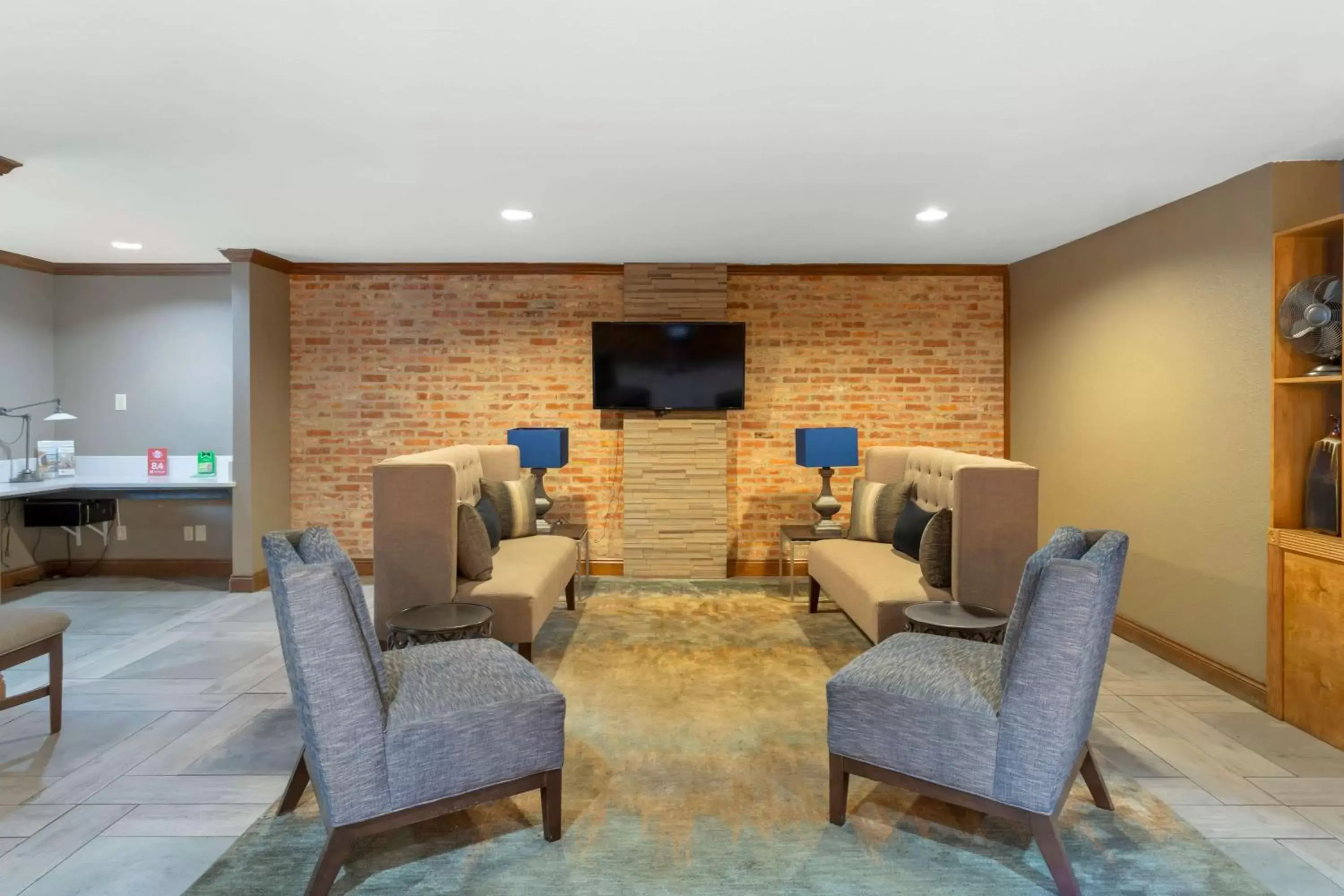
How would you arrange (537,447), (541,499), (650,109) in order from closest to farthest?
(650,109) < (537,447) < (541,499)

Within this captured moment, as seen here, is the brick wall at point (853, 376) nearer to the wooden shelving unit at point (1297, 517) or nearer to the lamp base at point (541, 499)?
the lamp base at point (541, 499)

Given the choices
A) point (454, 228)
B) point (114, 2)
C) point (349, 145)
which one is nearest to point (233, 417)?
point (454, 228)

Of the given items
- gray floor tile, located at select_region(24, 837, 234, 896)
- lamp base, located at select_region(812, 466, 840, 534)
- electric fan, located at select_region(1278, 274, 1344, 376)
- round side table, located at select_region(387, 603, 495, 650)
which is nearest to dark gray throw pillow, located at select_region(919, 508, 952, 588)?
electric fan, located at select_region(1278, 274, 1344, 376)

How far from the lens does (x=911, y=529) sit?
4465mm

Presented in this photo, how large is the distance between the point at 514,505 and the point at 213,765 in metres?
2.43

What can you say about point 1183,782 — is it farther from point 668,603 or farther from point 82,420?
point 82,420

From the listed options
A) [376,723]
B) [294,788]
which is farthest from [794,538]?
[376,723]

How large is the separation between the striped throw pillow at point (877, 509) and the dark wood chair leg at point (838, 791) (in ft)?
7.91

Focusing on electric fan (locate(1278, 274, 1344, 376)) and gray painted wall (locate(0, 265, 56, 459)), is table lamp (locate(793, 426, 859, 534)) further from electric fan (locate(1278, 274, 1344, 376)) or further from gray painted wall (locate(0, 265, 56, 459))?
gray painted wall (locate(0, 265, 56, 459))

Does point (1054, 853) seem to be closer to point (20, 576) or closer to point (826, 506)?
point (826, 506)

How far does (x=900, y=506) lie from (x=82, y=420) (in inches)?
240

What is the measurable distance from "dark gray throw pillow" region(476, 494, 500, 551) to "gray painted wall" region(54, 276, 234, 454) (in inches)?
109

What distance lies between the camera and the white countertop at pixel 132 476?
5707mm

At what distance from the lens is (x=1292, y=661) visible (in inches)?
133
